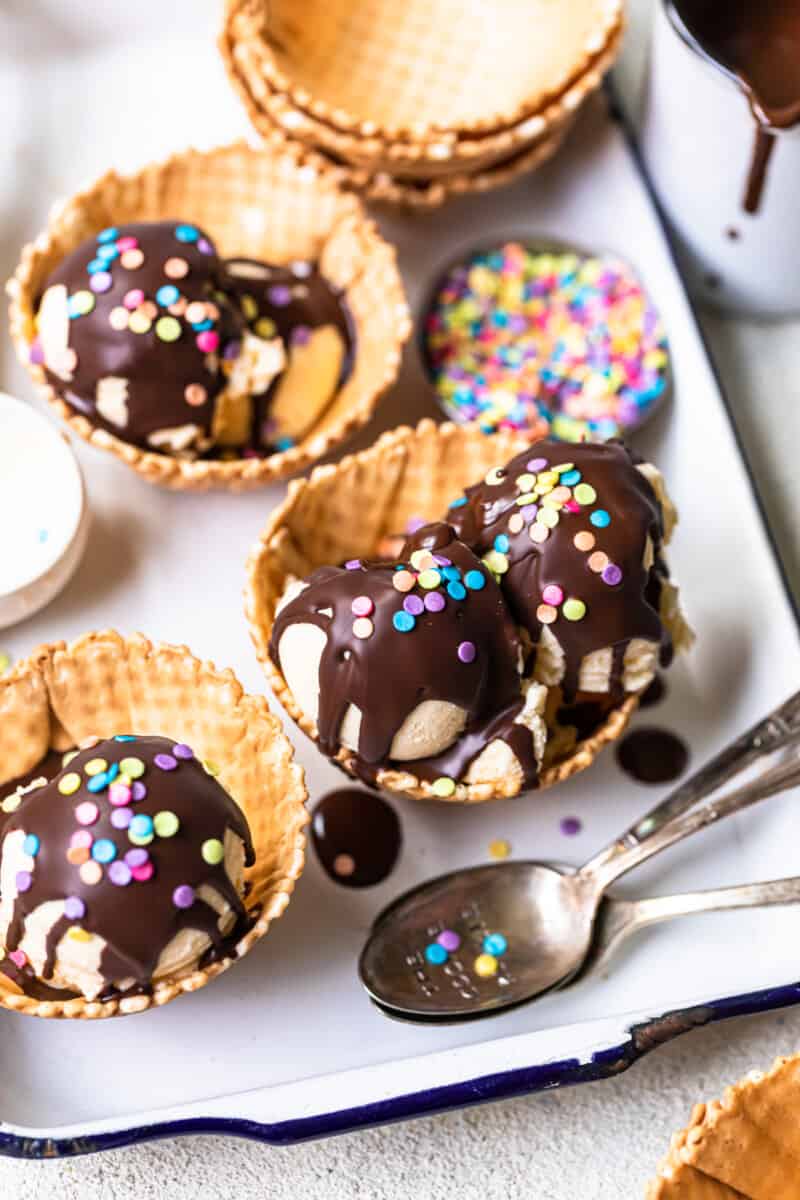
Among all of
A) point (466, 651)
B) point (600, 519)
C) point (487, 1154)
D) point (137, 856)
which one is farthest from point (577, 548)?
point (487, 1154)

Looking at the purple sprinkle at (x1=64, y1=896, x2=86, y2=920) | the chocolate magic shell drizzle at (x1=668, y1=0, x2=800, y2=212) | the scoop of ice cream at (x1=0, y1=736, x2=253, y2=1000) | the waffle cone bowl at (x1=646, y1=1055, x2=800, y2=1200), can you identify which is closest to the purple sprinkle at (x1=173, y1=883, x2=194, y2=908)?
the scoop of ice cream at (x1=0, y1=736, x2=253, y2=1000)

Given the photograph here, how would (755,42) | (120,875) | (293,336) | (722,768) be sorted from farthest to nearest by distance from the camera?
1. (755,42)
2. (293,336)
3. (722,768)
4. (120,875)

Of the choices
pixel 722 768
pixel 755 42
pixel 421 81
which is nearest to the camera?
pixel 722 768

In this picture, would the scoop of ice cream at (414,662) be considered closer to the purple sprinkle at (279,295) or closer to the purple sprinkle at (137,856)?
the purple sprinkle at (137,856)

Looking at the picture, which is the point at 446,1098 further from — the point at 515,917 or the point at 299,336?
the point at 299,336

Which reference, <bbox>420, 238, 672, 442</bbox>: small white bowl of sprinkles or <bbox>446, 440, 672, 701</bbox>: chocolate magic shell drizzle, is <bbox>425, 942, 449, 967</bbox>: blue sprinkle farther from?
<bbox>420, 238, 672, 442</bbox>: small white bowl of sprinkles

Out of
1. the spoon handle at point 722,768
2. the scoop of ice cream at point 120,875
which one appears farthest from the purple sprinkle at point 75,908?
the spoon handle at point 722,768

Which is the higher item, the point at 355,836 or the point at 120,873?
the point at 120,873
